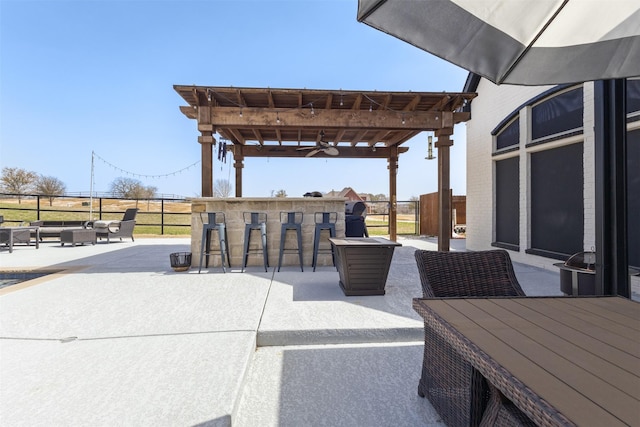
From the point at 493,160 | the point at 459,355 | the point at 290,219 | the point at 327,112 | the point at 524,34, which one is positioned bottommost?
the point at 459,355

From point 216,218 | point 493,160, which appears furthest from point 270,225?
point 493,160

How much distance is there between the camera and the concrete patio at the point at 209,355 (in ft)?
5.03

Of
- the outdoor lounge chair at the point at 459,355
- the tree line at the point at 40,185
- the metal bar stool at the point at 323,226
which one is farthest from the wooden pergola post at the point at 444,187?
the tree line at the point at 40,185

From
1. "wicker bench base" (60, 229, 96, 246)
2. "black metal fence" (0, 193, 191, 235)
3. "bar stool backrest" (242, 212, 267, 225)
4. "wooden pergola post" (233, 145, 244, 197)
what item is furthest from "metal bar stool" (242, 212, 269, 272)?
"wicker bench base" (60, 229, 96, 246)

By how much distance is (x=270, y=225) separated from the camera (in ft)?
16.7

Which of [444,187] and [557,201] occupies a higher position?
[444,187]

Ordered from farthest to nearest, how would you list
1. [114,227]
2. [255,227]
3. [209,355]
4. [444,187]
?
[114,227], [444,187], [255,227], [209,355]

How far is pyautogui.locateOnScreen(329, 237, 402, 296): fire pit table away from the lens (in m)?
3.36

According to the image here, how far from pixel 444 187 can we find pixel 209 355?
17.0ft

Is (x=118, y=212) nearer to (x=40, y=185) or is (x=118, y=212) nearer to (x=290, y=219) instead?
(x=290, y=219)

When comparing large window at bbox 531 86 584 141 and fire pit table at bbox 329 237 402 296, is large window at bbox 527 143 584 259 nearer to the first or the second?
large window at bbox 531 86 584 141

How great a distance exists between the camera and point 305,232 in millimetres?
5113

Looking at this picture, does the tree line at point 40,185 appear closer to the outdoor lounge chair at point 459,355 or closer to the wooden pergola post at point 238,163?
the wooden pergola post at point 238,163

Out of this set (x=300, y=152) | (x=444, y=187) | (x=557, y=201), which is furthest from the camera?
(x=300, y=152)
